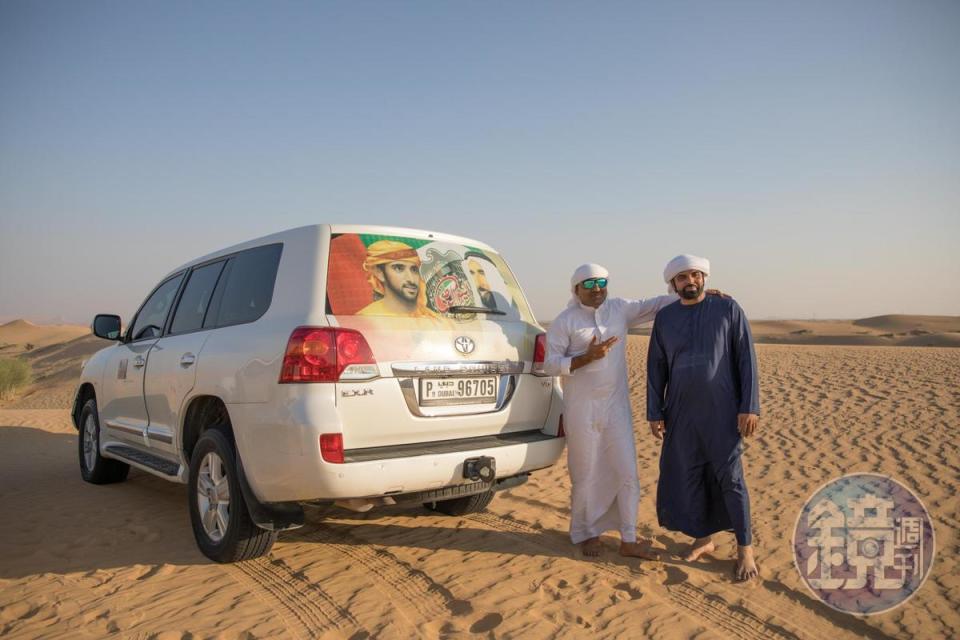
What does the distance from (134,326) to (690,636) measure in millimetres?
5283

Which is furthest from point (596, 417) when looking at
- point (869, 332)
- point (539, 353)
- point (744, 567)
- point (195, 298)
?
point (869, 332)

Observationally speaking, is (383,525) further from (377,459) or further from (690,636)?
(690,636)

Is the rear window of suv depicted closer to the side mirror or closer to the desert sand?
the desert sand

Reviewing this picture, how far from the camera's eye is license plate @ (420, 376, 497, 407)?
3699 mm

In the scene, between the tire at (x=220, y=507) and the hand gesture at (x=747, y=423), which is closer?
the tire at (x=220, y=507)

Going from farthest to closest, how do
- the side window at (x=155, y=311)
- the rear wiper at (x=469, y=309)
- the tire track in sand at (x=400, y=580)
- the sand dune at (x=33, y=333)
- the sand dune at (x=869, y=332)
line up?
the sand dune at (x=33, y=333) < the sand dune at (x=869, y=332) < the side window at (x=155, y=311) < the rear wiper at (x=469, y=309) < the tire track in sand at (x=400, y=580)

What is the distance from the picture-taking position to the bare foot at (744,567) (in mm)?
4020

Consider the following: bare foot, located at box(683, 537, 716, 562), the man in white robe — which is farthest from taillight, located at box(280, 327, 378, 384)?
bare foot, located at box(683, 537, 716, 562)

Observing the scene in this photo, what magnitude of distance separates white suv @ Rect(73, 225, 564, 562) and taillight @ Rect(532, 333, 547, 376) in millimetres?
20

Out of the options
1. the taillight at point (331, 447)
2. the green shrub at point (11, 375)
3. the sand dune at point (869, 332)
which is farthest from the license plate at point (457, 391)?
the sand dune at point (869, 332)

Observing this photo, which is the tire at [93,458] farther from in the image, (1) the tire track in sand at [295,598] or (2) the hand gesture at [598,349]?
(2) the hand gesture at [598,349]

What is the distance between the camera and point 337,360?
3.39m

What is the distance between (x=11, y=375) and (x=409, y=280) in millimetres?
22957

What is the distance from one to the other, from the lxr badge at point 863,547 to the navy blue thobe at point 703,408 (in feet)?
2.15
